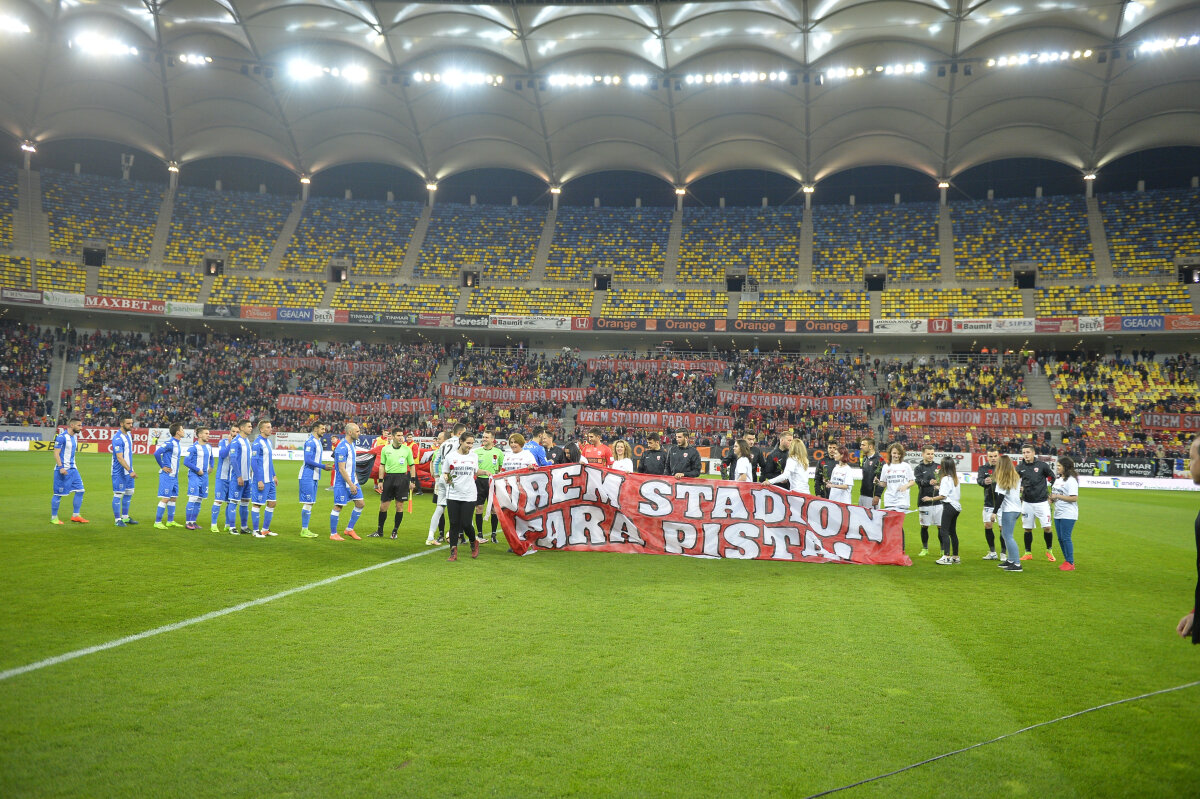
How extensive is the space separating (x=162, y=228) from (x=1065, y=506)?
55523 millimetres

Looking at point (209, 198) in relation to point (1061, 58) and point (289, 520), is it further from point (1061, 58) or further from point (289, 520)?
point (1061, 58)

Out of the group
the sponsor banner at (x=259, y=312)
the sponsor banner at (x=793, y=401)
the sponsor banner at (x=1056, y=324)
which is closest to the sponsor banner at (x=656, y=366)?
the sponsor banner at (x=793, y=401)

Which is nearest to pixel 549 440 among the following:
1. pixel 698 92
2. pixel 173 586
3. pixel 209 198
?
pixel 173 586

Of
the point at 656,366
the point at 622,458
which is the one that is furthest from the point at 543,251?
the point at 622,458

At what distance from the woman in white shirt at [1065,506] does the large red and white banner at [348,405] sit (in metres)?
34.0

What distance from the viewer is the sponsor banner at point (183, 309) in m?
43.0

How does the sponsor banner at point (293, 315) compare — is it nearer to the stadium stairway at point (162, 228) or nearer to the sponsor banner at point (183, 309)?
the sponsor banner at point (183, 309)

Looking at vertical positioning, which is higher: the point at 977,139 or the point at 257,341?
the point at 977,139

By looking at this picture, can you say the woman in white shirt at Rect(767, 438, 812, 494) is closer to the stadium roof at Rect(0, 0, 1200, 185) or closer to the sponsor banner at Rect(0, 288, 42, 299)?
the stadium roof at Rect(0, 0, 1200, 185)

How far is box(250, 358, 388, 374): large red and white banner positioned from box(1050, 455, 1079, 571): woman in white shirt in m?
39.8

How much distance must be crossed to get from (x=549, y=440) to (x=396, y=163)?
4321 centimetres

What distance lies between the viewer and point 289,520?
14.8 m


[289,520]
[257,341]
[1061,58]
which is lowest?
[289,520]

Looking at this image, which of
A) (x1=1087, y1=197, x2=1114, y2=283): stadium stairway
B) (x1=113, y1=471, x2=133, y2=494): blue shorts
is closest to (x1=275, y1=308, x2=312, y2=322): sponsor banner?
(x1=113, y1=471, x2=133, y2=494): blue shorts
